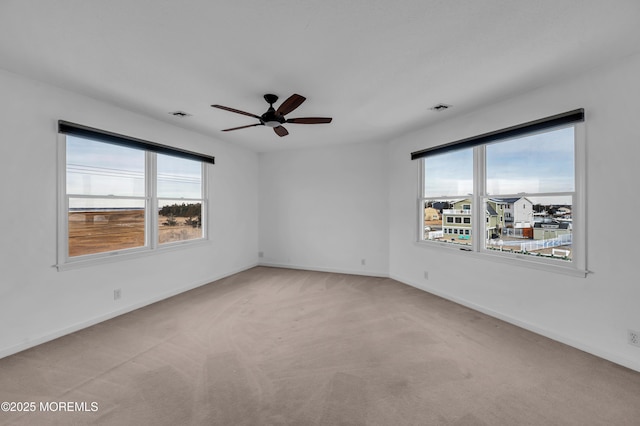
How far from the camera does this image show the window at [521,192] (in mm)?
2656

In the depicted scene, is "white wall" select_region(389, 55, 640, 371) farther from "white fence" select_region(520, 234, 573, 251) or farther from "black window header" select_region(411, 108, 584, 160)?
"white fence" select_region(520, 234, 573, 251)

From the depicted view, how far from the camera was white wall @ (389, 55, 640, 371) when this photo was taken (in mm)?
2242

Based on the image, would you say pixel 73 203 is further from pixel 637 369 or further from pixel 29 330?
pixel 637 369

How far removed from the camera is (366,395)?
1.91 meters

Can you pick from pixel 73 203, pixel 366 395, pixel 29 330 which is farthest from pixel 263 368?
pixel 73 203

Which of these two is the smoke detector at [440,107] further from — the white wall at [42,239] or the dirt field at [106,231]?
the dirt field at [106,231]

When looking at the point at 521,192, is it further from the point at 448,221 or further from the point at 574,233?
the point at 448,221

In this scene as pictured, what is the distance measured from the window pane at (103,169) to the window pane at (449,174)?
4312 millimetres

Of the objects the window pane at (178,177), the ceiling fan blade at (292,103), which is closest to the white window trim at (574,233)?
the ceiling fan blade at (292,103)

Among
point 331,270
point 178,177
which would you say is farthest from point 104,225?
point 331,270

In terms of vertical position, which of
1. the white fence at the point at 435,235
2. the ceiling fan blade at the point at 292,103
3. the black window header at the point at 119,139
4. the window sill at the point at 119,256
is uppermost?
the ceiling fan blade at the point at 292,103

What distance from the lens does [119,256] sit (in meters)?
Result: 3.37

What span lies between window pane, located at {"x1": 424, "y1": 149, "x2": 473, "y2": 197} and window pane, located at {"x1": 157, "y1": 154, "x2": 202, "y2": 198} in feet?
12.8

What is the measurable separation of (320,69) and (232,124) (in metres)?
2.08
